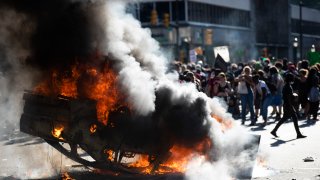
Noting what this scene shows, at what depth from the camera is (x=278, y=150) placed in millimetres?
14000

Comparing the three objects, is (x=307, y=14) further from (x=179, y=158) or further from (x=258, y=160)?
(x=179, y=158)

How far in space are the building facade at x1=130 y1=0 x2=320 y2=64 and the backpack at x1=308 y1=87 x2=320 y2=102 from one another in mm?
25240

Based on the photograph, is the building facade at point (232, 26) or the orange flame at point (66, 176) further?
the building facade at point (232, 26)

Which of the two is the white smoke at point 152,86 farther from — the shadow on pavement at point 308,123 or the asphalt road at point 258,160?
the shadow on pavement at point 308,123

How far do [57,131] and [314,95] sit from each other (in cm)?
1260

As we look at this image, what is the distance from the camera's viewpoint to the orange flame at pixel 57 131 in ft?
31.7

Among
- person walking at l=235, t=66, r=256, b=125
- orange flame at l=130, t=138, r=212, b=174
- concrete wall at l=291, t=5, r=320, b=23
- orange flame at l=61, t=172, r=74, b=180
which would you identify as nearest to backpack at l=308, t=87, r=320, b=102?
person walking at l=235, t=66, r=256, b=125

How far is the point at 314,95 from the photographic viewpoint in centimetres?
2067

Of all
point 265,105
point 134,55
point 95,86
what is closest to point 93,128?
point 95,86

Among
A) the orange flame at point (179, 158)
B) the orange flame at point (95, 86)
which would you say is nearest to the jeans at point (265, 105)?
the orange flame at point (179, 158)

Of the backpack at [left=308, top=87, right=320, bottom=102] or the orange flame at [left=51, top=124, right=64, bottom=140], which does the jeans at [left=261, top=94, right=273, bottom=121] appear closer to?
the backpack at [left=308, top=87, right=320, bottom=102]

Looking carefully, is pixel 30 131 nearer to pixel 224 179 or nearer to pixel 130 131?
pixel 130 131

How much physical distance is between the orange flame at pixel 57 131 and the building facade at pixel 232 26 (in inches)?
1424

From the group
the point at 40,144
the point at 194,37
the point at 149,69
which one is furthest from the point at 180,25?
the point at 149,69
